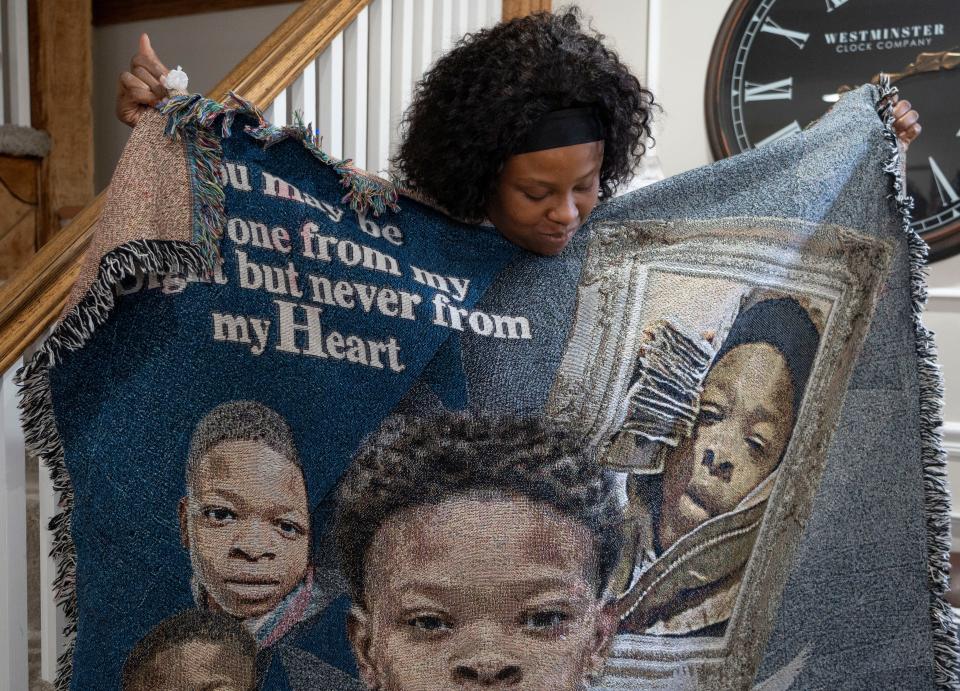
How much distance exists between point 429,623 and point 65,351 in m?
0.54

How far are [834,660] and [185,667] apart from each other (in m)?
0.84

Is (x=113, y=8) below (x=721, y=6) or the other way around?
the other way around

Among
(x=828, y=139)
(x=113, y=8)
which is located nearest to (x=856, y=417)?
(x=828, y=139)

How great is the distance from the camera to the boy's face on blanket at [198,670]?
41.8 inches

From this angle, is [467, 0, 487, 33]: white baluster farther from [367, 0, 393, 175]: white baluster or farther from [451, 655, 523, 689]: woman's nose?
[451, 655, 523, 689]: woman's nose

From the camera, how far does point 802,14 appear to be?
200 centimetres

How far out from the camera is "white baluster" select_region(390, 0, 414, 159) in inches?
68.0

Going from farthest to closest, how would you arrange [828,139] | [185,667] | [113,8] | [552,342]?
[113,8], [828,139], [552,342], [185,667]

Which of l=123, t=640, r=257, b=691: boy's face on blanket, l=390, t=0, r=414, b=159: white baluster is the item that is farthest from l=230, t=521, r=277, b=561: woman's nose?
l=390, t=0, r=414, b=159: white baluster

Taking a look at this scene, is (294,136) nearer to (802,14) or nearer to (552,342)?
(552,342)

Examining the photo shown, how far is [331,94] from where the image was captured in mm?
1572

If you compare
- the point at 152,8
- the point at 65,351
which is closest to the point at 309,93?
the point at 65,351

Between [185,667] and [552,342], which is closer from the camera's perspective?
[185,667]

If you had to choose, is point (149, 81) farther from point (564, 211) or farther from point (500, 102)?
point (564, 211)
